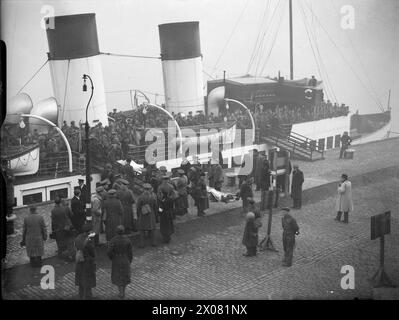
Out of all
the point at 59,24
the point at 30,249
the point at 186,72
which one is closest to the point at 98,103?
the point at 59,24

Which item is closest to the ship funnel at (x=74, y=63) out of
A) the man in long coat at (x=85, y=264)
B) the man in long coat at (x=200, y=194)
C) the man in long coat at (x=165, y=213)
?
the man in long coat at (x=200, y=194)

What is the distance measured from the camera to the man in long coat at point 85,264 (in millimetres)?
7703

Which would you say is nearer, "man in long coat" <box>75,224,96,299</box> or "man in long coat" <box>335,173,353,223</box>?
"man in long coat" <box>75,224,96,299</box>

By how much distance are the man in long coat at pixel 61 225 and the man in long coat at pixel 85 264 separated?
4.65 ft

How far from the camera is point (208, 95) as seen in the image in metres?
24.4

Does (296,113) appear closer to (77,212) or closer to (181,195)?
(181,195)

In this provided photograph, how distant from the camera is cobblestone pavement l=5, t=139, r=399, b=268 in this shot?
32.0 feet

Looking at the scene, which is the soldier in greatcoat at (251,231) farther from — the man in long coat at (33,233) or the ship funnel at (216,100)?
the ship funnel at (216,100)

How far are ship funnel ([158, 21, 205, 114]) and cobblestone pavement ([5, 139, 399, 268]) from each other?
18.8 feet

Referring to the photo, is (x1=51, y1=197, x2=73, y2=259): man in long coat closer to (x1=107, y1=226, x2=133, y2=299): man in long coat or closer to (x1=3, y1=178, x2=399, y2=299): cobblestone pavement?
(x1=3, y1=178, x2=399, y2=299): cobblestone pavement

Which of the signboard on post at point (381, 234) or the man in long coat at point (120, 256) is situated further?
the signboard on post at point (381, 234)

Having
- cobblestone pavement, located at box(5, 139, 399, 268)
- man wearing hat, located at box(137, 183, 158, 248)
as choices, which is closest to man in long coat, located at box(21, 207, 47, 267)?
cobblestone pavement, located at box(5, 139, 399, 268)
